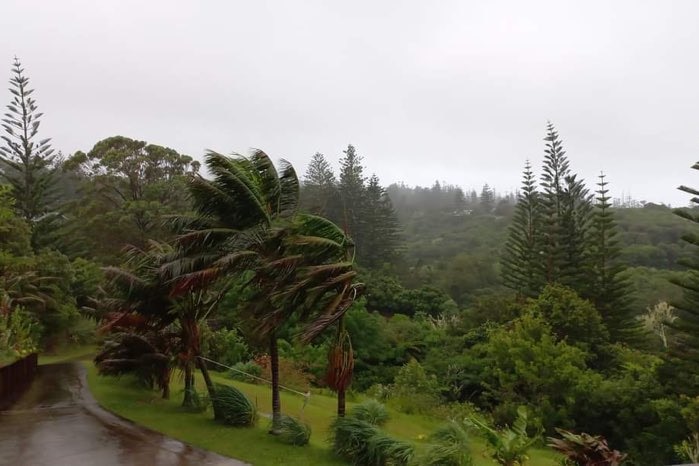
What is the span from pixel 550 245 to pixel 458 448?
25.6m

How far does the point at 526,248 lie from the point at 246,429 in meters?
26.3

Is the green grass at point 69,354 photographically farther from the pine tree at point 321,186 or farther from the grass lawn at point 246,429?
the pine tree at point 321,186

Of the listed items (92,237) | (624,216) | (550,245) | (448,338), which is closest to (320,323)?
(448,338)

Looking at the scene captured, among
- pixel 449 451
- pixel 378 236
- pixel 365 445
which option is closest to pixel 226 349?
pixel 365 445

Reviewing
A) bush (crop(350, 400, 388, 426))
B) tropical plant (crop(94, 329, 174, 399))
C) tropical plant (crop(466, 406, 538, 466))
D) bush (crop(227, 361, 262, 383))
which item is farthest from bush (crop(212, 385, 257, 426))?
bush (crop(227, 361, 262, 383))

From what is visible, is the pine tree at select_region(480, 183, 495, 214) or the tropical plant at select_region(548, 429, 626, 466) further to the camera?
the pine tree at select_region(480, 183, 495, 214)

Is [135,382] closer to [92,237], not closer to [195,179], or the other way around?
[195,179]

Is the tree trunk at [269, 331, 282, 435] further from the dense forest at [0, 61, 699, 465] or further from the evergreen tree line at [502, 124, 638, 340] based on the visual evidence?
the evergreen tree line at [502, 124, 638, 340]

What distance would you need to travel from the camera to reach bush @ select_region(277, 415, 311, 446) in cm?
998

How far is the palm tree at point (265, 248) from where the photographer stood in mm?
9930

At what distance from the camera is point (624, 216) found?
83000mm

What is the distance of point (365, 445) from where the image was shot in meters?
9.08

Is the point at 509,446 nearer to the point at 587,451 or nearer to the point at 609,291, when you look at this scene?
the point at 587,451

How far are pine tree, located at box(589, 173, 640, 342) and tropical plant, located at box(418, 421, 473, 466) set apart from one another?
2318 centimetres
